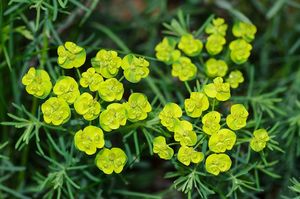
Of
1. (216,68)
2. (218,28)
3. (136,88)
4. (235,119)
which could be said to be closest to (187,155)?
(235,119)

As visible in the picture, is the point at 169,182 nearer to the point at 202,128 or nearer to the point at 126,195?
the point at 126,195

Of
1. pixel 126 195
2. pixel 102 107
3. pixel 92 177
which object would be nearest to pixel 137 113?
pixel 102 107

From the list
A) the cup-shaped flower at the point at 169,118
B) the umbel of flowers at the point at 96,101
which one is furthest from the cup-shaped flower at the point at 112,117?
the cup-shaped flower at the point at 169,118

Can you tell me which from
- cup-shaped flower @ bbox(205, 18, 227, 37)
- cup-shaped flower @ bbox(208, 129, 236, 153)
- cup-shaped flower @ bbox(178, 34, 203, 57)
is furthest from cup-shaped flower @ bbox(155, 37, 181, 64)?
cup-shaped flower @ bbox(208, 129, 236, 153)

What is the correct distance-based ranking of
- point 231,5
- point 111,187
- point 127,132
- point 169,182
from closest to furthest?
point 127,132, point 111,187, point 231,5, point 169,182

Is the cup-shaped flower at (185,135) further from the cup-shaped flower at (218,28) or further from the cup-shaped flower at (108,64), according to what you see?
the cup-shaped flower at (218,28)

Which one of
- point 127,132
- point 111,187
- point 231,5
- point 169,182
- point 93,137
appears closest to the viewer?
point 93,137

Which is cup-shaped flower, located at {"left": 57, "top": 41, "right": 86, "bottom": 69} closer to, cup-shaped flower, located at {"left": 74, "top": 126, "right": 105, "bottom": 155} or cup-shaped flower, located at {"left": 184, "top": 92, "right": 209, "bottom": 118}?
cup-shaped flower, located at {"left": 74, "top": 126, "right": 105, "bottom": 155}
